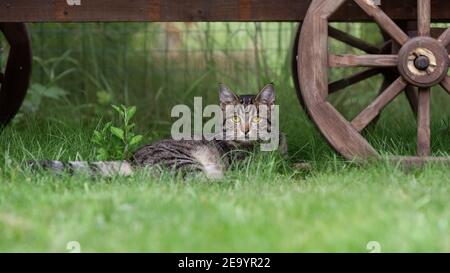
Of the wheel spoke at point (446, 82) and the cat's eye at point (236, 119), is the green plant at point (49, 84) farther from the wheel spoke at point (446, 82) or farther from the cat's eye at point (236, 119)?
the wheel spoke at point (446, 82)

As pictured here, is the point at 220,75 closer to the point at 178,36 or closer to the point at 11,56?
Answer: the point at 178,36

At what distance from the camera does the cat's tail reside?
142 inches

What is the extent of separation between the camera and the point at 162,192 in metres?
3.20

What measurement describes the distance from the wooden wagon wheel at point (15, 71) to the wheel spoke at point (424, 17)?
2395mm

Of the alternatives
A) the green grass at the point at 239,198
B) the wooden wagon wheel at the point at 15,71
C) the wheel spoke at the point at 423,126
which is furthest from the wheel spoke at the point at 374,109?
the wooden wagon wheel at the point at 15,71

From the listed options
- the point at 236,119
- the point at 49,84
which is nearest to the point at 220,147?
the point at 236,119

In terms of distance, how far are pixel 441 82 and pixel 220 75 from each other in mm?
2922

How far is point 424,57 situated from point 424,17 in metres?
0.22

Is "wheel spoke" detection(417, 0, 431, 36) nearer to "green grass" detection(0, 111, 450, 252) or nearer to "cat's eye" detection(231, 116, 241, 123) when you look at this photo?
"green grass" detection(0, 111, 450, 252)

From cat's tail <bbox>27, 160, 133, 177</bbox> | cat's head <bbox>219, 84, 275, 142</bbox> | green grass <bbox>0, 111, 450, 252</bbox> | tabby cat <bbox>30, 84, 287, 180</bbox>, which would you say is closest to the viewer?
green grass <bbox>0, 111, 450, 252</bbox>

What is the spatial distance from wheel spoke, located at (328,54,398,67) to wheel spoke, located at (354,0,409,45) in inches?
3.8

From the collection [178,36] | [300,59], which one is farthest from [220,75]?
[300,59]

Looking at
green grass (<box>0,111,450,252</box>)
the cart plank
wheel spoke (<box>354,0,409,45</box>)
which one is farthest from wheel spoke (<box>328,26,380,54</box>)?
green grass (<box>0,111,450,252</box>)

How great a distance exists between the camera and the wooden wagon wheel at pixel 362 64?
11.9 ft
